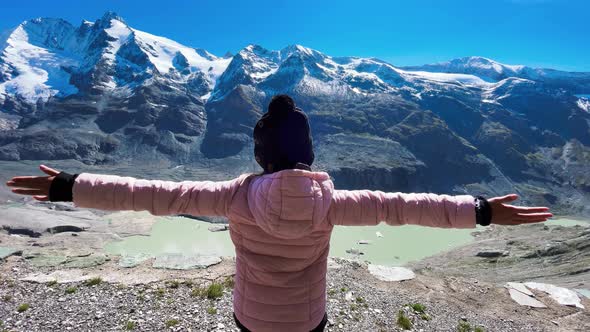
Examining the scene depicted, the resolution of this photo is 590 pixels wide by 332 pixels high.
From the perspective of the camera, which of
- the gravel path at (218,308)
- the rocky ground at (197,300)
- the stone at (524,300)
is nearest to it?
the gravel path at (218,308)

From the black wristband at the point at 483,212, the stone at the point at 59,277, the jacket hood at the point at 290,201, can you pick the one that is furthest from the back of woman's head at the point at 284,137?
the stone at the point at 59,277

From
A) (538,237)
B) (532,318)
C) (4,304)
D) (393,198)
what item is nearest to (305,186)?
(393,198)

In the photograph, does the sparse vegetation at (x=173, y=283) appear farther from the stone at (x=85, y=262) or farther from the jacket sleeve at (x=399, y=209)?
the jacket sleeve at (x=399, y=209)

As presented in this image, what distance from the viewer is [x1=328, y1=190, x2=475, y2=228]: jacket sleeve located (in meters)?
3.56

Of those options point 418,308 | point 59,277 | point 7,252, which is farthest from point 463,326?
point 7,252

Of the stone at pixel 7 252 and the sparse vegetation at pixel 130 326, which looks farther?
the stone at pixel 7 252

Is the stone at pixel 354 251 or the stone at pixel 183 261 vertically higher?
the stone at pixel 183 261

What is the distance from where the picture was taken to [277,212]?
3104 mm

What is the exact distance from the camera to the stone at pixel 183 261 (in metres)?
12.2

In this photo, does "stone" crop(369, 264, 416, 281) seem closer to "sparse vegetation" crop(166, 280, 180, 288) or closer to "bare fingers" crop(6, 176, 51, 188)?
"sparse vegetation" crop(166, 280, 180, 288)

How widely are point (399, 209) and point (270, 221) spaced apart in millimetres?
1281

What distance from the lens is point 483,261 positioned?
5050cm

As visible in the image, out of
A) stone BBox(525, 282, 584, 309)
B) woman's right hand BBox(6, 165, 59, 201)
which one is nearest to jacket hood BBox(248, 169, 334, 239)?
woman's right hand BBox(6, 165, 59, 201)

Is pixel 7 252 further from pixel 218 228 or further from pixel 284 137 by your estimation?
pixel 218 228
